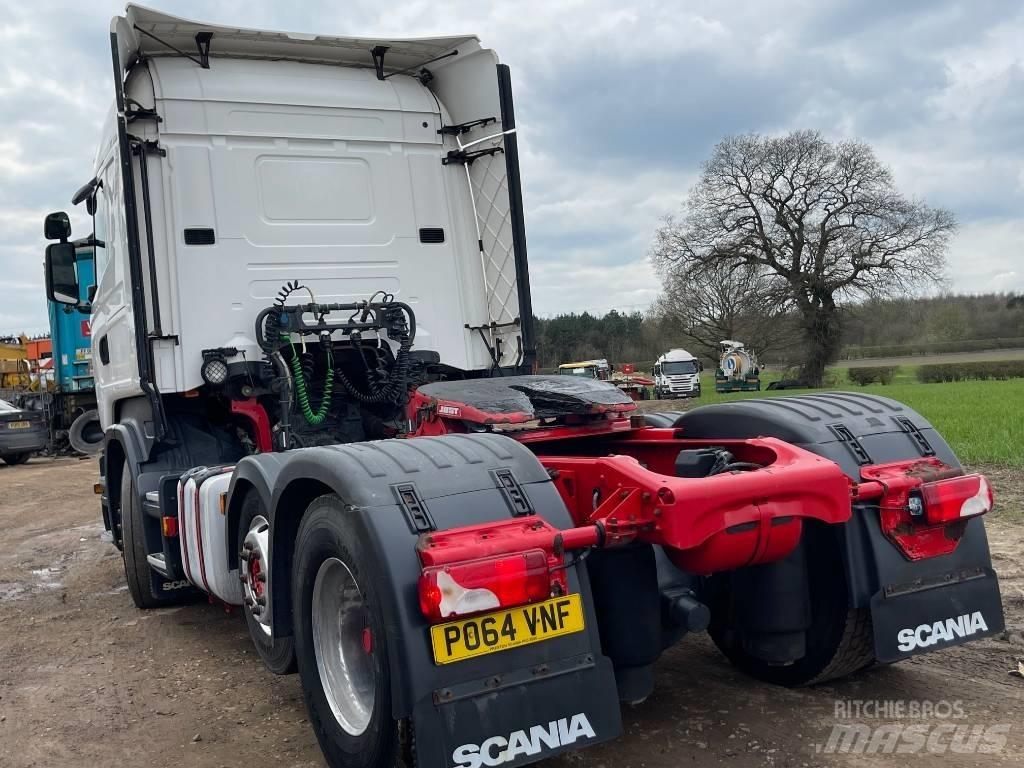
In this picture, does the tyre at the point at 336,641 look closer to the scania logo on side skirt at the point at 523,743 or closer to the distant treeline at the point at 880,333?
the scania logo on side skirt at the point at 523,743

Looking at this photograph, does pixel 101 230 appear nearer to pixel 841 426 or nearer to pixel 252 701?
pixel 252 701

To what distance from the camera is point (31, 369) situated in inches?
1094

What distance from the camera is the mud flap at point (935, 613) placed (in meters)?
3.66

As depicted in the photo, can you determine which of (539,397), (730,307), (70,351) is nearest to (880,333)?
(730,307)

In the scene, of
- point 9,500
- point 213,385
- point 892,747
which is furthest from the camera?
point 9,500

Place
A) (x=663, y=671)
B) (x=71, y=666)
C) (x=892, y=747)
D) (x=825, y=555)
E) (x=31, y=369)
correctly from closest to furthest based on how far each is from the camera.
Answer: (x=892, y=747) < (x=825, y=555) < (x=663, y=671) < (x=71, y=666) < (x=31, y=369)

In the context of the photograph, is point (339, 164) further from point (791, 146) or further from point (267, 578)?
point (791, 146)

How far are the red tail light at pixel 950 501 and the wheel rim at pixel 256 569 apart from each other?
271 cm

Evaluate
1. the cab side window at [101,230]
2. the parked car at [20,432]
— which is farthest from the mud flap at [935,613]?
the parked car at [20,432]

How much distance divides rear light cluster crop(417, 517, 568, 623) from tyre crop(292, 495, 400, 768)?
35cm

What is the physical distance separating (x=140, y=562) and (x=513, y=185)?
11.5ft

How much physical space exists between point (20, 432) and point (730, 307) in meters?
40.9

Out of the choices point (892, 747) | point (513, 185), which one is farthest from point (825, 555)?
point (513, 185)

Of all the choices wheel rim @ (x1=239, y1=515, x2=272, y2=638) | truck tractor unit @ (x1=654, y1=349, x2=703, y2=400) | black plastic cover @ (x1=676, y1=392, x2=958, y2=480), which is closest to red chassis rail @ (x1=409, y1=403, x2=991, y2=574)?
black plastic cover @ (x1=676, y1=392, x2=958, y2=480)
